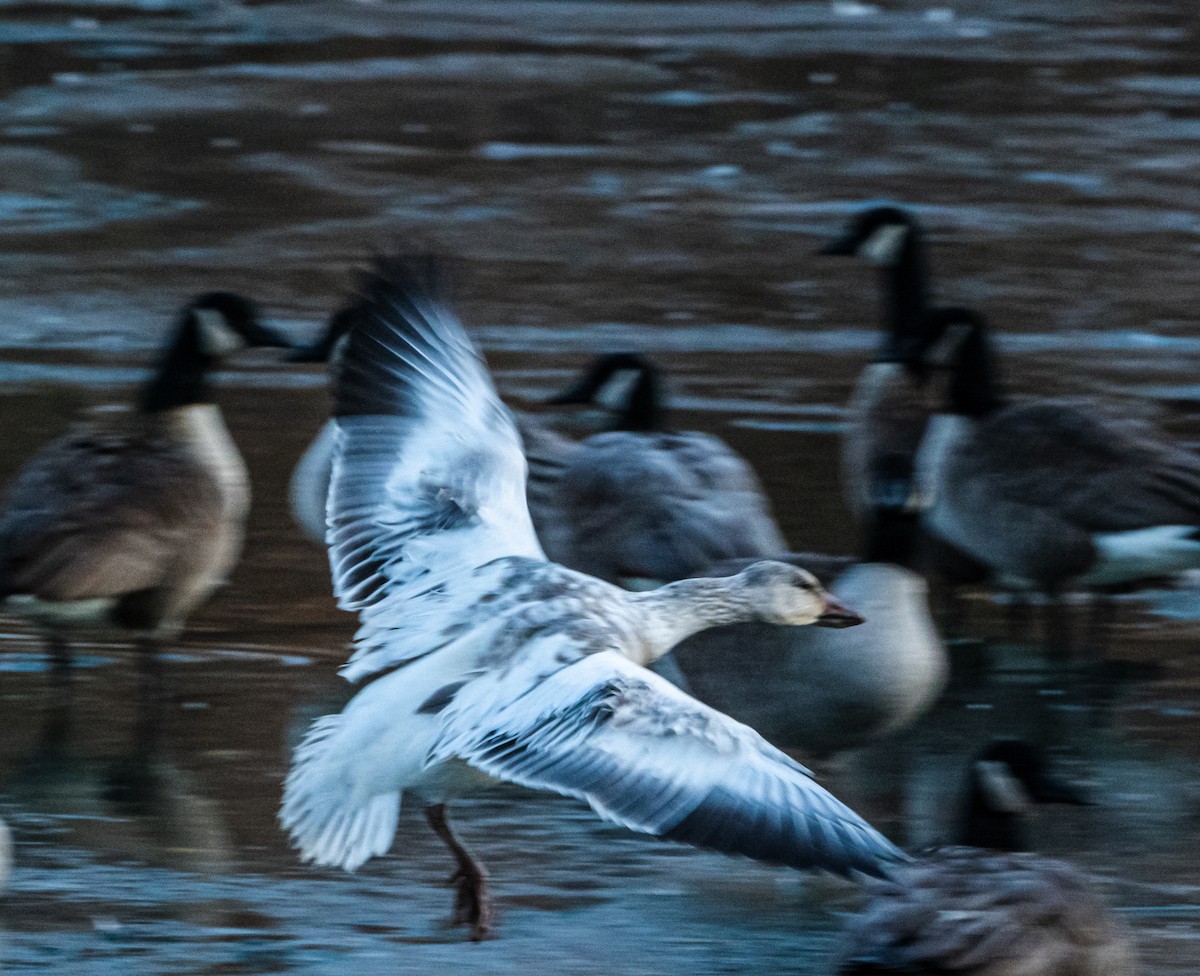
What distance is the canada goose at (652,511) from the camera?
6.96m

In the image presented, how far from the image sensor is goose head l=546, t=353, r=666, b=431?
833 cm

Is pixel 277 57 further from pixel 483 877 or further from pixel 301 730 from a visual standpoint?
pixel 483 877

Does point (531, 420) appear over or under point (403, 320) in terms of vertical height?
under

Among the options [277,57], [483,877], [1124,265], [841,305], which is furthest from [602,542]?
[277,57]

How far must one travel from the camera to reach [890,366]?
8719 millimetres

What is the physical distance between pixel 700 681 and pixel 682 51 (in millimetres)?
13297

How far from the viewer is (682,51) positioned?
19016 mm

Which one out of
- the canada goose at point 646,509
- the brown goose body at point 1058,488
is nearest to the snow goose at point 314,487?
the canada goose at point 646,509

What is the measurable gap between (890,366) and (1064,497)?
50.3 inches

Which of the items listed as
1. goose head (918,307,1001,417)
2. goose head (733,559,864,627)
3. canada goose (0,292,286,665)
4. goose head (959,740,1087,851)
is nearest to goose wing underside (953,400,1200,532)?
goose head (918,307,1001,417)

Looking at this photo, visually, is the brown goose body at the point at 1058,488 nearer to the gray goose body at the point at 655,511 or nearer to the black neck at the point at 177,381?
the gray goose body at the point at 655,511

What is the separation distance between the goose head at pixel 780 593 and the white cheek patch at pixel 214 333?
9.82 feet

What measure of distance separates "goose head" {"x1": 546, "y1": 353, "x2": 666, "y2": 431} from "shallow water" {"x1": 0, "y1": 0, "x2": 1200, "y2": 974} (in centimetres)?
75

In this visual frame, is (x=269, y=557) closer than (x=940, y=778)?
No
